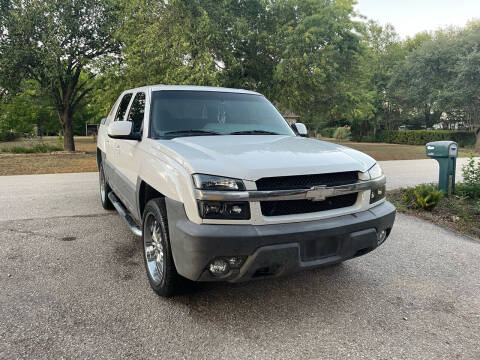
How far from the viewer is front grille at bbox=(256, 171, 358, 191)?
247 centimetres

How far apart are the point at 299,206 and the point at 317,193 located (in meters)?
0.16

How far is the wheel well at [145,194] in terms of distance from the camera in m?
3.21

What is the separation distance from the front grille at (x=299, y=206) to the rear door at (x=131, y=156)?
1552 millimetres

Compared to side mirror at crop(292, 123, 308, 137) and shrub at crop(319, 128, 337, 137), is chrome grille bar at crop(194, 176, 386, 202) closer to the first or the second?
side mirror at crop(292, 123, 308, 137)

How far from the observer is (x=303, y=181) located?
2.58 meters

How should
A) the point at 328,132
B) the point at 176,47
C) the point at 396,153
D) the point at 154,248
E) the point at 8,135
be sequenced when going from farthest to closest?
the point at 328,132, the point at 8,135, the point at 396,153, the point at 176,47, the point at 154,248

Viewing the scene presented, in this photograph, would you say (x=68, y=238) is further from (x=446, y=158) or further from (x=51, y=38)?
(x=51, y=38)

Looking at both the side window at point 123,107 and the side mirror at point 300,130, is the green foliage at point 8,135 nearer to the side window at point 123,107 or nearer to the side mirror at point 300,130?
the side window at point 123,107

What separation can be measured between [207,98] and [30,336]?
107 inches

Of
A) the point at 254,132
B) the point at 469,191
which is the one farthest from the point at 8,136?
the point at 469,191

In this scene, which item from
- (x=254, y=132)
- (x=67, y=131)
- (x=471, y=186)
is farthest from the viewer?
(x=67, y=131)

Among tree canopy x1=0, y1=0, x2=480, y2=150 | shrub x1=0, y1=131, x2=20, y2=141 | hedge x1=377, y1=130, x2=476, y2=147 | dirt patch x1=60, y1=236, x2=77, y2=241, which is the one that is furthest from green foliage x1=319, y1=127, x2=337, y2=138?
dirt patch x1=60, y1=236, x2=77, y2=241

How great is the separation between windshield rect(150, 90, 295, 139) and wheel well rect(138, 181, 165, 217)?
492 mm

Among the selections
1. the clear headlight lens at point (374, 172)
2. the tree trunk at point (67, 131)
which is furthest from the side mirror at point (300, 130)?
the tree trunk at point (67, 131)
